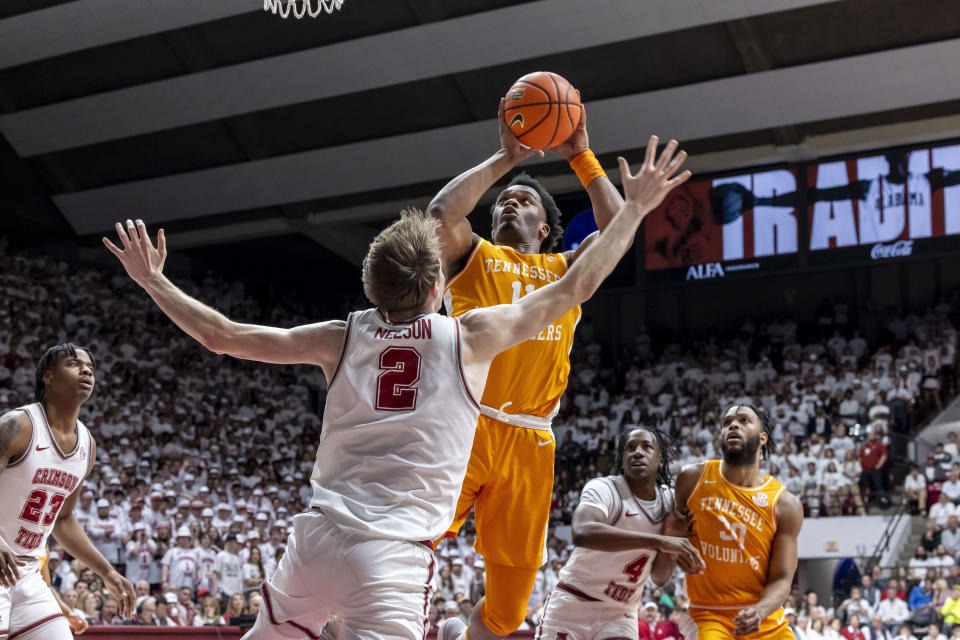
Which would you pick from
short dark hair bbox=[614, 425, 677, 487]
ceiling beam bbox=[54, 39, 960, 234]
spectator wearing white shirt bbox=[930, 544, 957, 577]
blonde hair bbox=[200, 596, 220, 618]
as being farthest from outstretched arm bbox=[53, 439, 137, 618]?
ceiling beam bbox=[54, 39, 960, 234]

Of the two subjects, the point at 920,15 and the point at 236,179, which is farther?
the point at 236,179

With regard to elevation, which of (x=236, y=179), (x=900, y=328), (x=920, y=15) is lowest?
(x=900, y=328)

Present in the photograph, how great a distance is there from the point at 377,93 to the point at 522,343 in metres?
17.7

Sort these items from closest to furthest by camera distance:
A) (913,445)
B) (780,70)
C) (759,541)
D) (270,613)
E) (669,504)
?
(270,613) < (759,541) < (669,504) < (913,445) < (780,70)

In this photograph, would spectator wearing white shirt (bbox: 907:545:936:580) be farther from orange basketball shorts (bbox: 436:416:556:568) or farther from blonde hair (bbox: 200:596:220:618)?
orange basketball shorts (bbox: 436:416:556:568)

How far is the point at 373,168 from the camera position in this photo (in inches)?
904

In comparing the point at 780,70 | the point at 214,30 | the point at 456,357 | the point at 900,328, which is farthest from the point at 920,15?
the point at 456,357

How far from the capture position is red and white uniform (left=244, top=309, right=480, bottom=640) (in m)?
3.15

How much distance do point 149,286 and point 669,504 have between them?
3.88 meters

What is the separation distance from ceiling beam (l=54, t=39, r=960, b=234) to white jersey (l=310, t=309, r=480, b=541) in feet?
57.1

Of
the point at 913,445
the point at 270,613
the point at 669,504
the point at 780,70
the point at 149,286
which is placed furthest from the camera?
the point at 780,70

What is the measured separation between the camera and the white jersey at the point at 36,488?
534cm

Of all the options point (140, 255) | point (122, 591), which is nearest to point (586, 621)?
point (122, 591)

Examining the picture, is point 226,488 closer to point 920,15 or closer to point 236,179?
point 236,179
